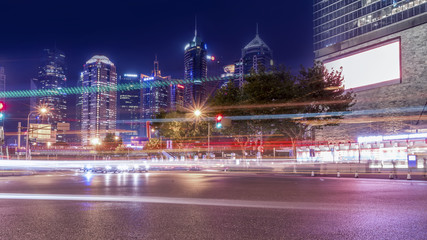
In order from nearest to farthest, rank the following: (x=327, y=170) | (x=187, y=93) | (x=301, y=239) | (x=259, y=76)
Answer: (x=301, y=239) < (x=327, y=170) < (x=259, y=76) < (x=187, y=93)

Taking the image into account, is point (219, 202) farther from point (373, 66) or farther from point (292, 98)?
point (373, 66)

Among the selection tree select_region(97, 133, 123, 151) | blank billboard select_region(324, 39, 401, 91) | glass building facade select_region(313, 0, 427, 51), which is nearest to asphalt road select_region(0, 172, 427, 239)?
blank billboard select_region(324, 39, 401, 91)

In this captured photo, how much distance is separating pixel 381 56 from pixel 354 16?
911cm

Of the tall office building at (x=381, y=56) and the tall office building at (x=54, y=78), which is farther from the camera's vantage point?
the tall office building at (x=54, y=78)

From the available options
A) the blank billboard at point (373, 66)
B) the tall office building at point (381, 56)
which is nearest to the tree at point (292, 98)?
the tall office building at point (381, 56)

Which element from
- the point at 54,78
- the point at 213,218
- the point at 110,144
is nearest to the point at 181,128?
the point at 110,144

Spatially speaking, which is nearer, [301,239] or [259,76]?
[301,239]

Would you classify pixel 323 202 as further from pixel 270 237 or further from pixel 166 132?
pixel 166 132

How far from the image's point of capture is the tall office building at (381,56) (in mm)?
53219

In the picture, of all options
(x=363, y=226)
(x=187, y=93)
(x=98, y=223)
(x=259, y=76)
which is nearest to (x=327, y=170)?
(x=259, y=76)

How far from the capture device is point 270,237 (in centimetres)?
620

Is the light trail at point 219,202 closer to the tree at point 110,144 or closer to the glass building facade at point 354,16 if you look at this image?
the glass building facade at point 354,16

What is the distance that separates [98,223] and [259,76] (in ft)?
105

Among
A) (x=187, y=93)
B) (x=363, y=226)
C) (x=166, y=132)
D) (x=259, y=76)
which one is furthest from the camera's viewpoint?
(x=187, y=93)
